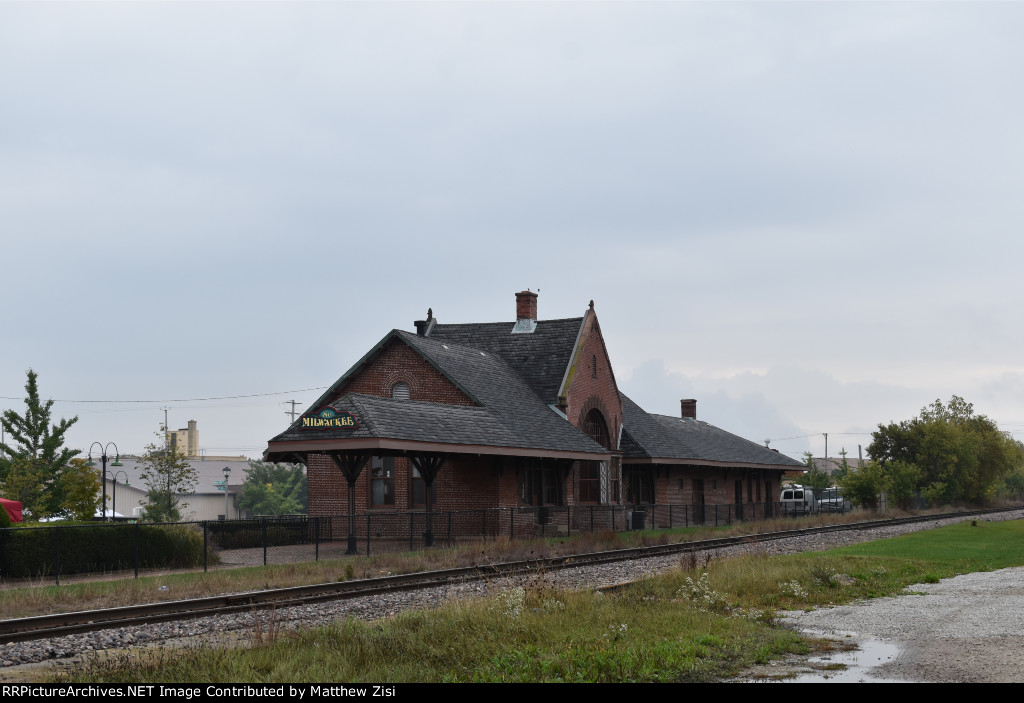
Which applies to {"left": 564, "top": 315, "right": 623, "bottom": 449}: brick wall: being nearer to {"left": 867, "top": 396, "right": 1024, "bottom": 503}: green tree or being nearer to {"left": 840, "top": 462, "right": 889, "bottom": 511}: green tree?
{"left": 840, "top": 462, "right": 889, "bottom": 511}: green tree

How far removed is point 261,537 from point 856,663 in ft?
87.9

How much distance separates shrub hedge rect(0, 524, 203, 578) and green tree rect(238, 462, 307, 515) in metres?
70.4

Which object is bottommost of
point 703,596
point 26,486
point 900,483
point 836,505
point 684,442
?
point 836,505

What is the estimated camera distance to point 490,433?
37156 millimetres

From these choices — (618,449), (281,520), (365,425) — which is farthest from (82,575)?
(618,449)

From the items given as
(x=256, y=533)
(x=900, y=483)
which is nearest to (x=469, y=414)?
(x=256, y=533)

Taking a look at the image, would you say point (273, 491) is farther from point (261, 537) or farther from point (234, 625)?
point (234, 625)

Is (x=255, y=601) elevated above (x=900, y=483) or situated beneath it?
situated beneath

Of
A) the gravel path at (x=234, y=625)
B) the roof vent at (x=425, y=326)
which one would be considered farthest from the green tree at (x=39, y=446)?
the gravel path at (x=234, y=625)

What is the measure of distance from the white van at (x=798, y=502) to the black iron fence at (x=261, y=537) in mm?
19247

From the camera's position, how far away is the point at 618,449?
2010 inches

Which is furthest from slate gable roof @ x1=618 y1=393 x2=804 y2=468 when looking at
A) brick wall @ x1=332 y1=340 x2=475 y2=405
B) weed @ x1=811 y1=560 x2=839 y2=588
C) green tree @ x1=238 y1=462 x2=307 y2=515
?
green tree @ x1=238 y1=462 x2=307 y2=515

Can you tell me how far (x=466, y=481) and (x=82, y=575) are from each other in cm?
1657
